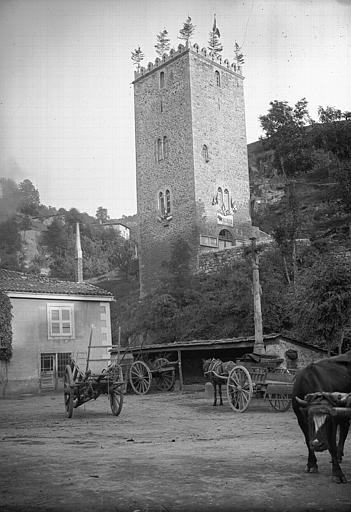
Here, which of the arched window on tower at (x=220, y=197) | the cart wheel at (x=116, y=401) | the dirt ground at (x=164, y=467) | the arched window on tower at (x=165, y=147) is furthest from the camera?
the arched window on tower at (x=165, y=147)

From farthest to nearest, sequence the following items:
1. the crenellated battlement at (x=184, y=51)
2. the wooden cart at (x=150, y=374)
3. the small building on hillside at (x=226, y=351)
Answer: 1. the crenellated battlement at (x=184, y=51)
2. the wooden cart at (x=150, y=374)
3. the small building on hillside at (x=226, y=351)

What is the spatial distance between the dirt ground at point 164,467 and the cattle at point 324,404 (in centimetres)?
22

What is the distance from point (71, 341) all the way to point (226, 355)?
244 inches

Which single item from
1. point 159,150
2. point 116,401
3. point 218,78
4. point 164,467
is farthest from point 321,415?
point 218,78

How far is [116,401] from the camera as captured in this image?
12.5 meters

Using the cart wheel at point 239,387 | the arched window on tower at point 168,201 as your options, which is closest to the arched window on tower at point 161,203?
the arched window on tower at point 168,201

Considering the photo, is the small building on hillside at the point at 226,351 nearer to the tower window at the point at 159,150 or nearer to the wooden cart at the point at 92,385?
the wooden cart at the point at 92,385

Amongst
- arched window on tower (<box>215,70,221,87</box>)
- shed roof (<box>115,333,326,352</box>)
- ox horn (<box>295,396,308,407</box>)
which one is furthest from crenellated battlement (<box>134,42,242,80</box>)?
ox horn (<box>295,396,308,407</box>)

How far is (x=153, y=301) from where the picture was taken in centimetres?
3064

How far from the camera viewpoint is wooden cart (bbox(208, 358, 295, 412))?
39.1 ft

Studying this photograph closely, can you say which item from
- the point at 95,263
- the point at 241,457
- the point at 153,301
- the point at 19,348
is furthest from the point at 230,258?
the point at 241,457

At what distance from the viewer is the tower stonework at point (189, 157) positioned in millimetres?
35469

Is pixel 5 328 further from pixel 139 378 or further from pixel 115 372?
pixel 115 372

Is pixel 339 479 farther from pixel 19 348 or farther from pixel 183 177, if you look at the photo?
pixel 183 177
